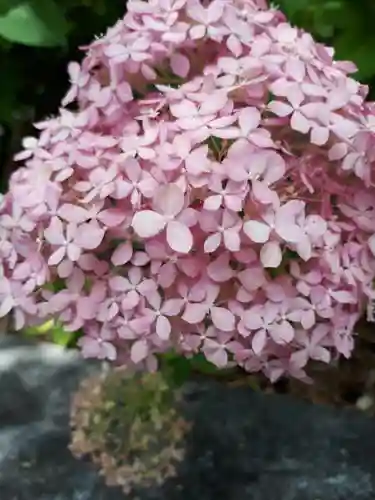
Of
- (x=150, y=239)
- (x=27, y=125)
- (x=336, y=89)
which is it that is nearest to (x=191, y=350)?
(x=150, y=239)

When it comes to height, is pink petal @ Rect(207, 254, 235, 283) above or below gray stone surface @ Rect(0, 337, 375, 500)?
above

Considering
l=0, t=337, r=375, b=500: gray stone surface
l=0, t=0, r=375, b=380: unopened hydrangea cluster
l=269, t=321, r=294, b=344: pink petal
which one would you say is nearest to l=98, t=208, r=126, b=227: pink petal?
l=0, t=0, r=375, b=380: unopened hydrangea cluster

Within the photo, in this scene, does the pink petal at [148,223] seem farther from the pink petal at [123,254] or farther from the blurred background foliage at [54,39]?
the blurred background foliage at [54,39]

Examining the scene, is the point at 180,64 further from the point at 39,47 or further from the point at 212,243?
the point at 39,47

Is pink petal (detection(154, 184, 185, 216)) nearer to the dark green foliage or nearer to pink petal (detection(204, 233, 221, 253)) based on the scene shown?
pink petal (detection(204, 233, 221, 253))

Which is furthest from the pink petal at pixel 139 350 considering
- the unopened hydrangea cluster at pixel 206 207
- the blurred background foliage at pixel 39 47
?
the blurred background foliage at pixel 39 47

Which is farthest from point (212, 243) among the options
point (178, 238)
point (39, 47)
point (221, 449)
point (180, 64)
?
point (39, 47)

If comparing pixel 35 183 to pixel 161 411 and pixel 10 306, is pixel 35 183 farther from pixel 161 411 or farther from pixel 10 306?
pixel 161 411

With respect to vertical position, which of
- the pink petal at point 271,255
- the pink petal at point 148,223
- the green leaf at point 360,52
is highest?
the pink petal at point 148,223

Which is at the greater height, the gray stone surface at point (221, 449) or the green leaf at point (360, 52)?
the green leaf at point (360, 52)

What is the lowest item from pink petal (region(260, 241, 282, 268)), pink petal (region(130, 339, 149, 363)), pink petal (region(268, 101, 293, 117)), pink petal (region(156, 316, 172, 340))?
pink petal (region(130, 339, 149, 363))
